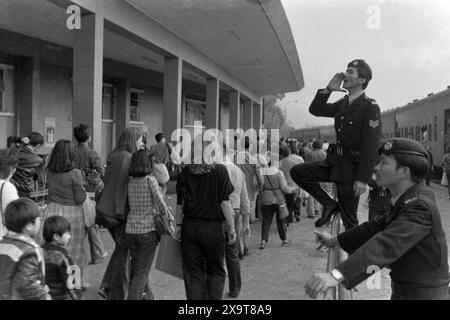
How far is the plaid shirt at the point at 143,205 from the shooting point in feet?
16.3

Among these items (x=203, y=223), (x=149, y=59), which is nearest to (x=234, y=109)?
(x=149, y=59)

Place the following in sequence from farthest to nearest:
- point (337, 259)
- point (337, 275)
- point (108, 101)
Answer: point (108, 101)
point (337, 259)
point (337, 275)

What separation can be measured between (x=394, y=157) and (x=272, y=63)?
745 inches

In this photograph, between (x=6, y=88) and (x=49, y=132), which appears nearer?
(x=6, y=88)

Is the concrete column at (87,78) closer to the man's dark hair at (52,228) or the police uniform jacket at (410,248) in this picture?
the man's dark hair at (52,228)

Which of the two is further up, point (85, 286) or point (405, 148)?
point (405, 148)

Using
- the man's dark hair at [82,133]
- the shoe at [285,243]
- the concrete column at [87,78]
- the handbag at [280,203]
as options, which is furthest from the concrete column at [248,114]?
the man's dark hair at [82,133]

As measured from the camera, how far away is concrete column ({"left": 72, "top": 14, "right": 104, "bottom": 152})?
909 centimetres

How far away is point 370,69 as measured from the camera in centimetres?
376

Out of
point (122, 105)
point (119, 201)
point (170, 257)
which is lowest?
point (170, 257)

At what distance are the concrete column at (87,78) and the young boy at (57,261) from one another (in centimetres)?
528

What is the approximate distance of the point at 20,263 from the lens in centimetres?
316

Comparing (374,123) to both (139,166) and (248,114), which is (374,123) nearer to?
(139,166)

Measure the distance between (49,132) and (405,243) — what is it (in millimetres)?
13903
